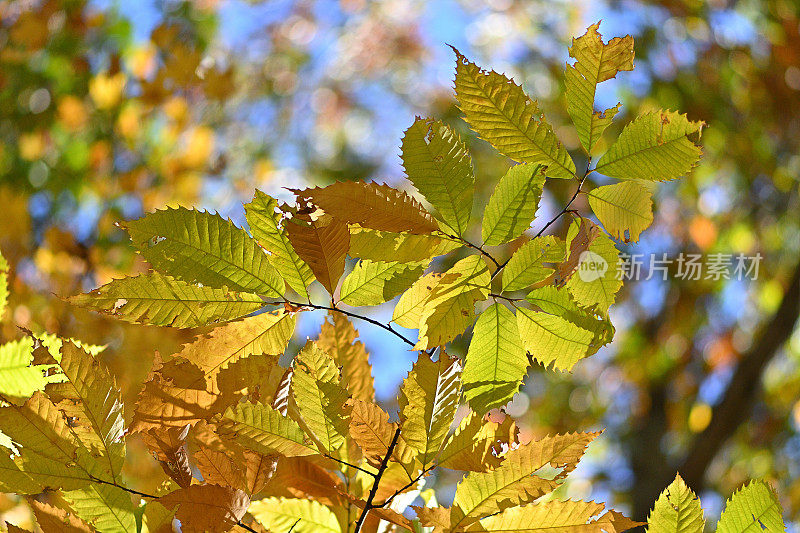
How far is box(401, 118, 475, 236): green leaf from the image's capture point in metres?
0.34

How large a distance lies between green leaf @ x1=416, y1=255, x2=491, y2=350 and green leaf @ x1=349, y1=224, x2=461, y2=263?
2 centimetres

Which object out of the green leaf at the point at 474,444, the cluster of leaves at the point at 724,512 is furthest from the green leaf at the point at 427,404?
the cluster of leaves at the point at 724,512

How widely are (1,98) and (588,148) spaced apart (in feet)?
6.35

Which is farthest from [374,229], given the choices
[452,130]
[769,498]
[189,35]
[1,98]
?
[189,35]

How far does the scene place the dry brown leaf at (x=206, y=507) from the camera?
32 cm

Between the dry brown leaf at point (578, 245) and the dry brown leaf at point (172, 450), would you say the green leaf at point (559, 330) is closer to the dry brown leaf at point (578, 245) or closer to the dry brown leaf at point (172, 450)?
the dry brown leaf at point (578, 245)

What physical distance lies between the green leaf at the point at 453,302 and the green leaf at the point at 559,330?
3cm

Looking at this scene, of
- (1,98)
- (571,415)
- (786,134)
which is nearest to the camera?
(1,98)

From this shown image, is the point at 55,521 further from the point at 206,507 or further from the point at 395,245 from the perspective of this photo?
the point at 395,245

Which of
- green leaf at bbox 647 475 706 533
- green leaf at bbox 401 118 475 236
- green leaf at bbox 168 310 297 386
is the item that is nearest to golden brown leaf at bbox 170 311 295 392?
green leaf at bbox 168 310 297 386

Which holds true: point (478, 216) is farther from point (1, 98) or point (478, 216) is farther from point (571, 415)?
point (1, 98)

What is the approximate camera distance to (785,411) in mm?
2387

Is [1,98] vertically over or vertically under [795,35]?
under

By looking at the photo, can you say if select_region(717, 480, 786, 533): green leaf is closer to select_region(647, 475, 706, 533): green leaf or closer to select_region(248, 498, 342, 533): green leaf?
select_region(647, 475, 706, 533): green leaf
